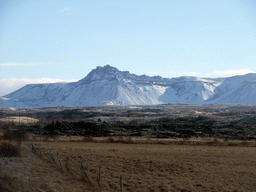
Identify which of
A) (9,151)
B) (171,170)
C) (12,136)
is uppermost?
(9,151)

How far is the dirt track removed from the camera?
51.0 feet

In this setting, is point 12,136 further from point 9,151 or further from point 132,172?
point 132,172

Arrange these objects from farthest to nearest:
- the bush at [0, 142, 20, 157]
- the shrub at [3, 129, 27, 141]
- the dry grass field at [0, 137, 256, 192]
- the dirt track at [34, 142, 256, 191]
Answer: the shrub at [3, 129, 27, 141] < the bush at [0, 142, 20, 157] < the dirt track at [34, 142, 256, 191] < the dry grass field at [0, 137, 256, 192]

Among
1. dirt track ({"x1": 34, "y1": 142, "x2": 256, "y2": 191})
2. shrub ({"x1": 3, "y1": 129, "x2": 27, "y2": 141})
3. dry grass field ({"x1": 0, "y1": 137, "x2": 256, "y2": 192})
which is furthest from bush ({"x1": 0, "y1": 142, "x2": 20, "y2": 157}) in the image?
shrub ({"x1": 3, "y1": 129, "x2": 27, "y2": 141})

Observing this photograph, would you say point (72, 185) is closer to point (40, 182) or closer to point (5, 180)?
point (40, 182)

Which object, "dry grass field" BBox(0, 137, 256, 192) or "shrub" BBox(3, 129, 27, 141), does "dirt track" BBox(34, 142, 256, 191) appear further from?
"shrub" BBox(3, 129, 27, 141)

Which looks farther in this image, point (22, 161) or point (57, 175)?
point (22, 161)

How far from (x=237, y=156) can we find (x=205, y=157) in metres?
3.12

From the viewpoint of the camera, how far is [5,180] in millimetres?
12562

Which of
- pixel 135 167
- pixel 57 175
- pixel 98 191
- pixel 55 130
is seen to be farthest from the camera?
pixel 55 130

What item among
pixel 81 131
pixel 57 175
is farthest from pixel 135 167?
pixel 81 131

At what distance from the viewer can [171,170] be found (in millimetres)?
19281

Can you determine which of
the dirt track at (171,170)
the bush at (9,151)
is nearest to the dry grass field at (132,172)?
the dirt track at (171,170)

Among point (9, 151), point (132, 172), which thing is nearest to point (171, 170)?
point (132, 172)
